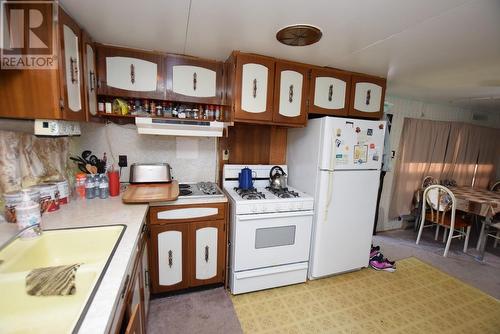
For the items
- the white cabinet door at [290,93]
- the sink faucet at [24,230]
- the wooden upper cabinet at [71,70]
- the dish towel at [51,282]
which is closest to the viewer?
the dish towel at [51,282]

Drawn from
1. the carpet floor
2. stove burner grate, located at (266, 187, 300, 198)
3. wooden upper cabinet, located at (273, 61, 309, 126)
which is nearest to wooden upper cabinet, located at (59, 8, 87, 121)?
wooden upper cabinet, located at (273, 61, 309, 126)

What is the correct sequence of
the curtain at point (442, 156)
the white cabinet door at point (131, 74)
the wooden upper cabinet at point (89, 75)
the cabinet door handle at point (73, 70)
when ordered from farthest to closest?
the curtain at point (442, 156) < the white cabinet door at point (131, 74) < the wooden upper cabinet at point (89, 75) < the cabinet door handle at point (73, 70)

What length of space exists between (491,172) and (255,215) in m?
5.52

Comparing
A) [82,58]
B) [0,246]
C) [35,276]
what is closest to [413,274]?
[35,276]

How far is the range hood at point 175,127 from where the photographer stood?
1.76 metres

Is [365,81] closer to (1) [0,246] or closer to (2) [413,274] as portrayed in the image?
(2) [413,274]

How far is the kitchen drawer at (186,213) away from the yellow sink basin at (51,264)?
542mm

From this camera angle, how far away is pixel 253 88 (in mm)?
1908

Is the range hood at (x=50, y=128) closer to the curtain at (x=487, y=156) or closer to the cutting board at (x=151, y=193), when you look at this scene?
the cutting board at (x=151, y=193)

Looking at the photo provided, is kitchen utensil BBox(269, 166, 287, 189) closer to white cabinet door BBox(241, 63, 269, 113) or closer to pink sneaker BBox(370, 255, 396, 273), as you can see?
white cabinet door BBox(241, 63, 269, 113)

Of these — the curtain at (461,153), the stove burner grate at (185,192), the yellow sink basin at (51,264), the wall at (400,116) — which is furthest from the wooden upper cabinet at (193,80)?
the curtain at (461,153)

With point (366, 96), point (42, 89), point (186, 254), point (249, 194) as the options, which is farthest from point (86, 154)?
point (366, 96)

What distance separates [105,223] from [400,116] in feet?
13.2

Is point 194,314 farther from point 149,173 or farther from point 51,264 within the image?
point 149,173
